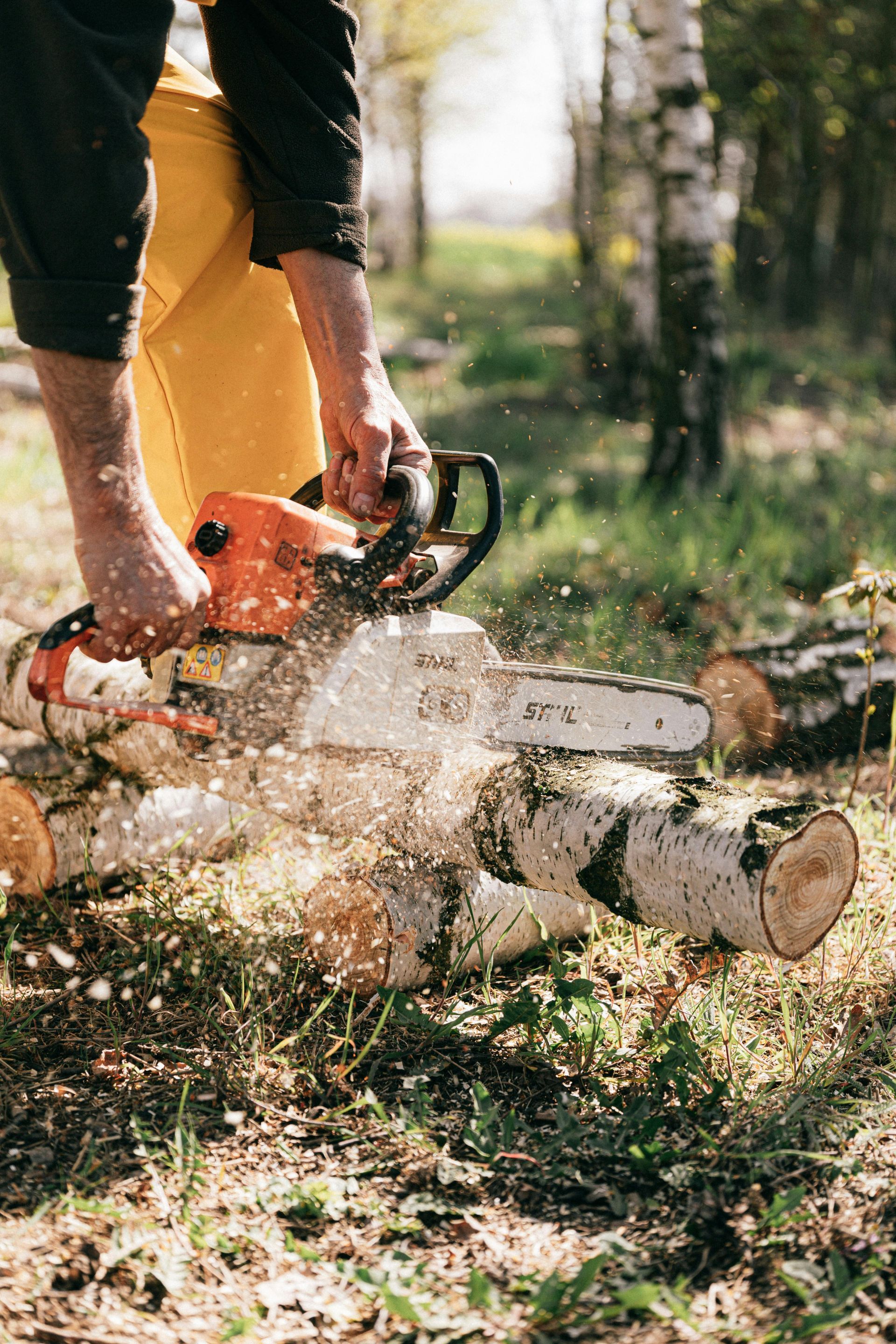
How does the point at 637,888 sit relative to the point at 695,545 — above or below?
above

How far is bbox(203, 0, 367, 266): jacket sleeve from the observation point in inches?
88.0

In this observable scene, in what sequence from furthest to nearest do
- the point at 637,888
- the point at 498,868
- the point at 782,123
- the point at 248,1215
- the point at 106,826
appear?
the point at 782,123 → the point at 106,826 → the point at 498,868 → the point at 637,888 → the point at 248,1215

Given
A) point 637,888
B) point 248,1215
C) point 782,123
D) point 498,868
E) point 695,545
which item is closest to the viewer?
point 248,1215

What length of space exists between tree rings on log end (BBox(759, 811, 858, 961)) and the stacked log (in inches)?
62.9

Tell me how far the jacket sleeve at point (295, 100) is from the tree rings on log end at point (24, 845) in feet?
4.73

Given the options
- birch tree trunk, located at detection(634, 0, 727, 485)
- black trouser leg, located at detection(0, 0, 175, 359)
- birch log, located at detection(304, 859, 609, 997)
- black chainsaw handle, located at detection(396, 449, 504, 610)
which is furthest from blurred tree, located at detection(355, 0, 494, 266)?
birch log, located at detection(304, 859, 609, 997)

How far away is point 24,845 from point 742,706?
7.73 ft

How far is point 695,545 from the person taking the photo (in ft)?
15.9

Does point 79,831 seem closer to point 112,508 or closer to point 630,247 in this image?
point 112,508

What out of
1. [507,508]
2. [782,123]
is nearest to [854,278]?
[782,123]

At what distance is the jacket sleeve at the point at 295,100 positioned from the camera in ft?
7.34

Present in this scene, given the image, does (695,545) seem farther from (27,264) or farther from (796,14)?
(796,14)

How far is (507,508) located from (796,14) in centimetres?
782

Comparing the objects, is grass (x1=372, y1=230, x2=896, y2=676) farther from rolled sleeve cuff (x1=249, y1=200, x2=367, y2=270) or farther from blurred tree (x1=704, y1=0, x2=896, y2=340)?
blurred tree (x1=704, y1=0, x2=896, y2=340)
